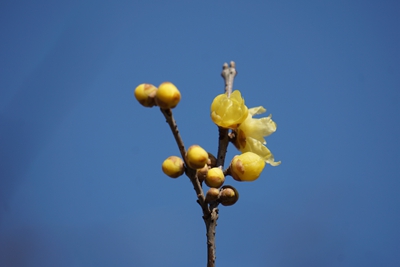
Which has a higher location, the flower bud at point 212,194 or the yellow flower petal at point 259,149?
the yellow flower petal at point 259,149

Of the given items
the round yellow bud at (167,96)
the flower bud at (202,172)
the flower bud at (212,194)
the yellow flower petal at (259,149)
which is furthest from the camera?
the yellow flower petal at (259,149)

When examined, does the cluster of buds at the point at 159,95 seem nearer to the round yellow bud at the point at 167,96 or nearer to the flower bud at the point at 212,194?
the round yellow bud at the point at 167,96

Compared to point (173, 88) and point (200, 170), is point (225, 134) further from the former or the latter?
point (173, 88)

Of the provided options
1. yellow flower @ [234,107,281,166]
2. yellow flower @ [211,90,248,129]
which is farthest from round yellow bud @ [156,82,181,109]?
yellow flower @ [234,107,281,166]

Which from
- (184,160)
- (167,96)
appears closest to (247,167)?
(184,160)

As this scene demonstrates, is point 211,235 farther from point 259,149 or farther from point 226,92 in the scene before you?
point 226,92

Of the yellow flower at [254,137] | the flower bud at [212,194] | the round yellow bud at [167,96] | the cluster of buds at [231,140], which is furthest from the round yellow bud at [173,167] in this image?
the yellow flower at [254,137]
